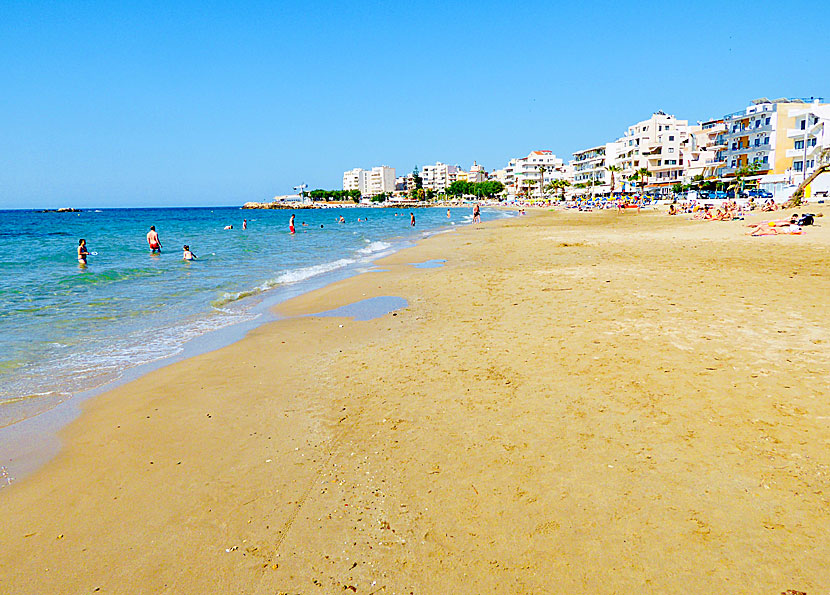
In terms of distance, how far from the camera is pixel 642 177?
87.2m

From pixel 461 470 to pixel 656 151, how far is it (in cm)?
9986

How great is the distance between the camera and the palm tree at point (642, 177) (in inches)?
3406

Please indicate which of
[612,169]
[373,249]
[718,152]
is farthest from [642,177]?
[373,249]

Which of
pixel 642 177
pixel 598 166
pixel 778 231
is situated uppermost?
pixel 598 166

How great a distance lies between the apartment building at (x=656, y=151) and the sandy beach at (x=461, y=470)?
87889mm

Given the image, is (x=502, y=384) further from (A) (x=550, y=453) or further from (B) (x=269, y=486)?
(B) (x=269, y=486)

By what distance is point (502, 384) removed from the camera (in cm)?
550

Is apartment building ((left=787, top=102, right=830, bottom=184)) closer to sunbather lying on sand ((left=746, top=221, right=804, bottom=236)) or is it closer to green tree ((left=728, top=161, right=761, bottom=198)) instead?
green tree ((left=728, top=161, right=761, bottom=198))

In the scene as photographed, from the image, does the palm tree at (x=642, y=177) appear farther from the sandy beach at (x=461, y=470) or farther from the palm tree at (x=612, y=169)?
the sandy beach at (x=461, y=470)

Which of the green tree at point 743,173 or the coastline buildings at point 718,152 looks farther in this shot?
the green tree at point 743,173

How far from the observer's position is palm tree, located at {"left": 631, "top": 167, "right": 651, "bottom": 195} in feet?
284

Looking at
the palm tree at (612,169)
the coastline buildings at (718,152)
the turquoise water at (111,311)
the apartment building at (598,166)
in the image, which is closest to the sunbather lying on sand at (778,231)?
the turquoise water at (111,311)

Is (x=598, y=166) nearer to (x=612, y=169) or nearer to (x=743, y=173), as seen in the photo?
(x=612, y=169)

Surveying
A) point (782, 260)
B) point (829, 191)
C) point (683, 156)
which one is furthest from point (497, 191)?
point (782, 260)
